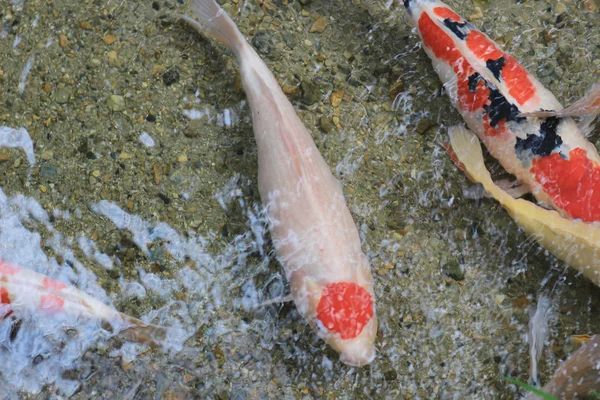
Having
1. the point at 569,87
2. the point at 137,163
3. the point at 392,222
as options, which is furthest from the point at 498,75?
the point at 137,163

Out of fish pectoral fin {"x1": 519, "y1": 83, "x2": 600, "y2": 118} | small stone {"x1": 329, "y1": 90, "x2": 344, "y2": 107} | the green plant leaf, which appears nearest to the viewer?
the green plant leaf

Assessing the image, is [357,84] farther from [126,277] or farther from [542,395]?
[542,395]

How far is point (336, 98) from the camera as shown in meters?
4.12

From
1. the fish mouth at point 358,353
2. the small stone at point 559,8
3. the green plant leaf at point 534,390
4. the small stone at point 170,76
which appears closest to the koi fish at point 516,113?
the small stone at point 559,8

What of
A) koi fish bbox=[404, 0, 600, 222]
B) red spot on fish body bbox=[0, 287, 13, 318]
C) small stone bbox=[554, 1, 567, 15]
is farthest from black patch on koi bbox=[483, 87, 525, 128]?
red spot on fish body bbox=[0, 287, 13, 318]

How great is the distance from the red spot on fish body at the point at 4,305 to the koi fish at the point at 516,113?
2.91 meters

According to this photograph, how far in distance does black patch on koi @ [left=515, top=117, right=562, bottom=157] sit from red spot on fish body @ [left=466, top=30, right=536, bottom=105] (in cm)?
21

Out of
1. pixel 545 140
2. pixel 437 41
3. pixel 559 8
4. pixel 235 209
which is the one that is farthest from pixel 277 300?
pixel 559 8

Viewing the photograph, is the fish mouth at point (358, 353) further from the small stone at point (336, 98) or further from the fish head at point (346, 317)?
the small stone at point (336, 98)

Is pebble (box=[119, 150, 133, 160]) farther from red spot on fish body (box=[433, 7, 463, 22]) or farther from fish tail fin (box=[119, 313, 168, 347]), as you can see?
red spot on fish body (box=[433, 7, 463, 22])

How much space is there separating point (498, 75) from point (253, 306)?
2047mm

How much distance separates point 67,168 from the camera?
12.4 ft

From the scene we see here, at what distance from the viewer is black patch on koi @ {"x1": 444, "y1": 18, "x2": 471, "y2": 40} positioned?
399 centimetres

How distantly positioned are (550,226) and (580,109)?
741 mm
